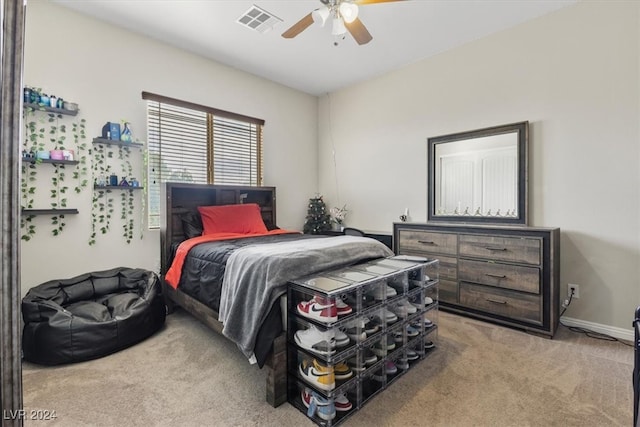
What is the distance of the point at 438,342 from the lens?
2.39 metres

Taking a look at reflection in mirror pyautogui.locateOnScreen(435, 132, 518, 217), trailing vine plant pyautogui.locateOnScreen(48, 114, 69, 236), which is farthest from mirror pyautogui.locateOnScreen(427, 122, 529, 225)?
trailing vine plant pyautogui.locateOnScreen(48, 114, 69, 236)

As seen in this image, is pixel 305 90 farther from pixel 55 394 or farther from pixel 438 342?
pixel 55 394

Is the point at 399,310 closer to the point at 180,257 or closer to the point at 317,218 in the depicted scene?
the point at 180,257

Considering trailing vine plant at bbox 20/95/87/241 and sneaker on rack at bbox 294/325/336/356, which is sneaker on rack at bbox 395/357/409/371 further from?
trailing vine plant at bbox 20/95/87/241

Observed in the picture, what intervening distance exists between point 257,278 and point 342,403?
32.4 inches

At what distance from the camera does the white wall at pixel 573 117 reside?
246cm

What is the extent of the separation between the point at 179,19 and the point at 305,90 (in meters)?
2.15

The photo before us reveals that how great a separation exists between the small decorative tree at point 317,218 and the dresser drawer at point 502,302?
87.5 inches

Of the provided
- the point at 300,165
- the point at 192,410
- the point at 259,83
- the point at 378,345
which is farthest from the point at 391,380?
the point at 259,83

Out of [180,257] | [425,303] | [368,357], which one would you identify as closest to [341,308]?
[368,357]

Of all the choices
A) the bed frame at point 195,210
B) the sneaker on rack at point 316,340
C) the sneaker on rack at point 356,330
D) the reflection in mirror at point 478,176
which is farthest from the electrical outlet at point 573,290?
the bed frame at point 195,210

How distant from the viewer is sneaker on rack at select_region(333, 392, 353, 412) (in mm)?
1573

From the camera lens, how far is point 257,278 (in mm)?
1803

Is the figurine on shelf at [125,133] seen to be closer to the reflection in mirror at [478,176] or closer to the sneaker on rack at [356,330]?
the sneaker on rack at [356,330]
